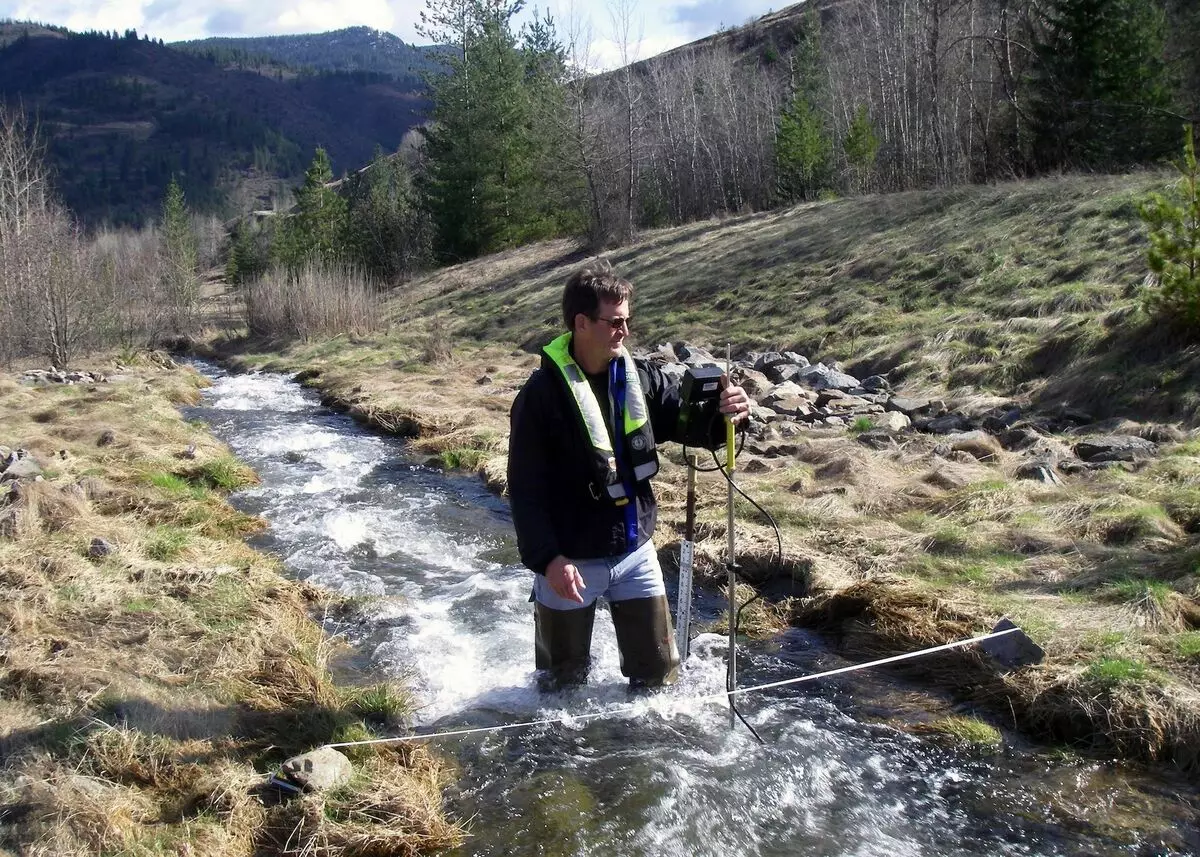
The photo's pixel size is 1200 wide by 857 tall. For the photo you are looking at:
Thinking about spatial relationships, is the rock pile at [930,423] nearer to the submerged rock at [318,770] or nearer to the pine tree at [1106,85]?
the submerged rock at [318,770]

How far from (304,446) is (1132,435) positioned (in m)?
10.4

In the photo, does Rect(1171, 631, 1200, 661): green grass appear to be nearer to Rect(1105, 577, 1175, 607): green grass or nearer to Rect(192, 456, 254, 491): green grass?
Rect(1105, 577, 1175, 607): green grass

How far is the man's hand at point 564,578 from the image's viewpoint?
394 cm

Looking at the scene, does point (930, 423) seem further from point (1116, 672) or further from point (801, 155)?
point (801, 155)

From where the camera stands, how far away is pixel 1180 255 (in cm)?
1009

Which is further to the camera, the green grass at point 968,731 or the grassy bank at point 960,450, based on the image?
the grassy bank at point 960,450

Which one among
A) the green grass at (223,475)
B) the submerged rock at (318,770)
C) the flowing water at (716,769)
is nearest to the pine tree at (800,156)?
the green grass at (223,475)

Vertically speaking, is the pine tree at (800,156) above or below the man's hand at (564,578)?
above

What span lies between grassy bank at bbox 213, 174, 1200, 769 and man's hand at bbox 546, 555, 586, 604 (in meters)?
2.63

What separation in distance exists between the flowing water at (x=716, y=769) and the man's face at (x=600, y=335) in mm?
1949

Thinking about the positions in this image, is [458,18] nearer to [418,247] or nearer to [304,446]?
[418,247]

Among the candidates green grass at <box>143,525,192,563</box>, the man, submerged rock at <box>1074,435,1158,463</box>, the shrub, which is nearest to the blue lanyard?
the man

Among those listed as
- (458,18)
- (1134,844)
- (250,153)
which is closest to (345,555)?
(1134,844)

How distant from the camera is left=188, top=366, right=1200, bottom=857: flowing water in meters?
4.12
